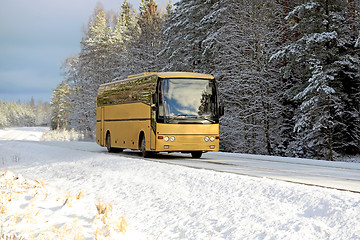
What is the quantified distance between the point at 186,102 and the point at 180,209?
32.0 ft

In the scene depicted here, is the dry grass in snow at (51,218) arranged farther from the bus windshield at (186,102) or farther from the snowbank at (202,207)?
the bus windshield at (186,102)

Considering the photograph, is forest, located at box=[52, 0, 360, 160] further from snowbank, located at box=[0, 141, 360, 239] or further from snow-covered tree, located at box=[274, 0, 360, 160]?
snowbank, located at box=[0, 141, 360, 239]

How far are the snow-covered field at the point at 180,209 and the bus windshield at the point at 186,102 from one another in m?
5.70

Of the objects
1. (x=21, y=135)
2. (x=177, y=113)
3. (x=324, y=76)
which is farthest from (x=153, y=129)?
(x=21, y=135)

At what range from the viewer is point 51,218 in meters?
8.19

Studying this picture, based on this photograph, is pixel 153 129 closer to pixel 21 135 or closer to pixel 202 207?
pixel 202 207

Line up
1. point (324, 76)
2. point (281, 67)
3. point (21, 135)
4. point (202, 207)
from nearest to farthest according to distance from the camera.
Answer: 1. point (202, 207)
2. point (324, 76)
3. point (281, 67)
4. point (21, 135)

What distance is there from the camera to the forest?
24344mm

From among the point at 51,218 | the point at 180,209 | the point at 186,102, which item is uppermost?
the point at 186,102

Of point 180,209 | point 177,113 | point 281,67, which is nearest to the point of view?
point 180,209

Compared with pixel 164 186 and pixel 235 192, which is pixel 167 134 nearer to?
pixel 164 186

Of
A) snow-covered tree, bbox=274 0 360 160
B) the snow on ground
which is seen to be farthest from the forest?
the snow on ground

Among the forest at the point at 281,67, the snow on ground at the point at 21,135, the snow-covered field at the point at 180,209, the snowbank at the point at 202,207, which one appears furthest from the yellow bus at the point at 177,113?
the snow on ground at the point at 21,135

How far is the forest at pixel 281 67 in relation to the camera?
24344 mm
